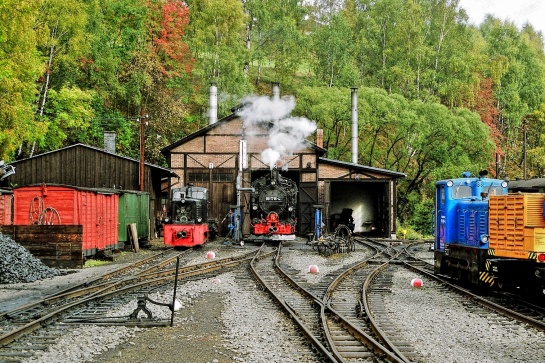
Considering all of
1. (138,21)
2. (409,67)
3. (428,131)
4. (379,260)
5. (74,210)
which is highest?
(138,21)

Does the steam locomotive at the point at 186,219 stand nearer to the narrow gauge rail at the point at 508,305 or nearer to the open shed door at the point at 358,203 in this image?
the narrow gauge rail at the point at 508,305

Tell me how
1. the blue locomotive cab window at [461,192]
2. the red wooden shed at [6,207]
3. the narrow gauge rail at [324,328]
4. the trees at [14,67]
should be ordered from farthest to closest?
the trees at [14,67]
the red wooden shed at [6,207]
the blue locomotive cab window at [461,192]
the narrow gauge rail at [324,328]

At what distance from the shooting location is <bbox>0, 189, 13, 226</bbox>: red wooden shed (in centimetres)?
2212

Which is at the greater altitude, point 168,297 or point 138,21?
point 138,21

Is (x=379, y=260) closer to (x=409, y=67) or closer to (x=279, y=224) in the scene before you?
(x=279, y=224)

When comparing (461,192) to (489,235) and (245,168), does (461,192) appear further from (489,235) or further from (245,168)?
(245,168)

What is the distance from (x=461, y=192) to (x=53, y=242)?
38.6ft

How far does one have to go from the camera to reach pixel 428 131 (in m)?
45.7

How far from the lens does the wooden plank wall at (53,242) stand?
1958 centimetres

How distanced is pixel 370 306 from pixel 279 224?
18.6 meters

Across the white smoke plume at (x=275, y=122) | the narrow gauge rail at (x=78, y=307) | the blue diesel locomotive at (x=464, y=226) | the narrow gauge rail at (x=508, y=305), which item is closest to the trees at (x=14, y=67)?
the white smoke plume at (x=275, y=122)

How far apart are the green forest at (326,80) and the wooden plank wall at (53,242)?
1940 centimetres

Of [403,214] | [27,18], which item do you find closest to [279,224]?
[27,18]

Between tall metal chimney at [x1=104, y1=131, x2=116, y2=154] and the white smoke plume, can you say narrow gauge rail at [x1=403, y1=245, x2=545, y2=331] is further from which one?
tall metal chimney at [x1=104, y1=131, x2=116, y2=154]
